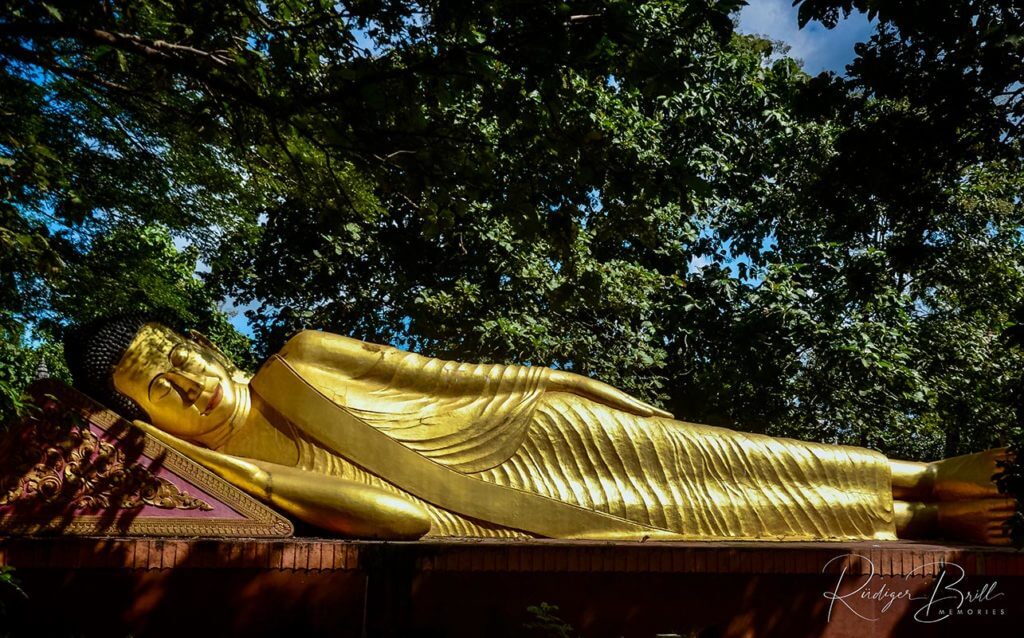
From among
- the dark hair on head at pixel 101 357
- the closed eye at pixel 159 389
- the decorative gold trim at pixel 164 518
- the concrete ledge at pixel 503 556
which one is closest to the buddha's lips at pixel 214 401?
the closed eye at pixel 159 389

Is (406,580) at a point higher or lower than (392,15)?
lower

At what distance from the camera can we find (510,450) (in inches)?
196

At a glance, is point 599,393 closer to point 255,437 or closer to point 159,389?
point 255,437

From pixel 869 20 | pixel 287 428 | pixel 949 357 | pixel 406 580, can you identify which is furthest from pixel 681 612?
pixel 949 357

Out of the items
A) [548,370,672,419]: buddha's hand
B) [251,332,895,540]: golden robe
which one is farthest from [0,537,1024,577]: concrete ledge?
[548,370,672,419]: buddha's hand

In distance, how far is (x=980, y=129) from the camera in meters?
4.62

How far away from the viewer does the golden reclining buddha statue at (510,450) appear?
478 cm

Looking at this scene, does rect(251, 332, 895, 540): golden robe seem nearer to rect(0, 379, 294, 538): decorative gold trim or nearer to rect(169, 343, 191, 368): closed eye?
rect(169, 343, 191, 368): closed eye

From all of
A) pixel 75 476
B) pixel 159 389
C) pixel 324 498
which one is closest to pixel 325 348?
pixel 159 389

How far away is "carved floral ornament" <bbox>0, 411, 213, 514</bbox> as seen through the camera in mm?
3986

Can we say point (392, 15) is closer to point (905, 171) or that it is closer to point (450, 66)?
point (450, 66)

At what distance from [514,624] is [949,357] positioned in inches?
298

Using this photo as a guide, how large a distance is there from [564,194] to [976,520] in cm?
290

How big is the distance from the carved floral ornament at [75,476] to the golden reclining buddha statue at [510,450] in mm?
298
